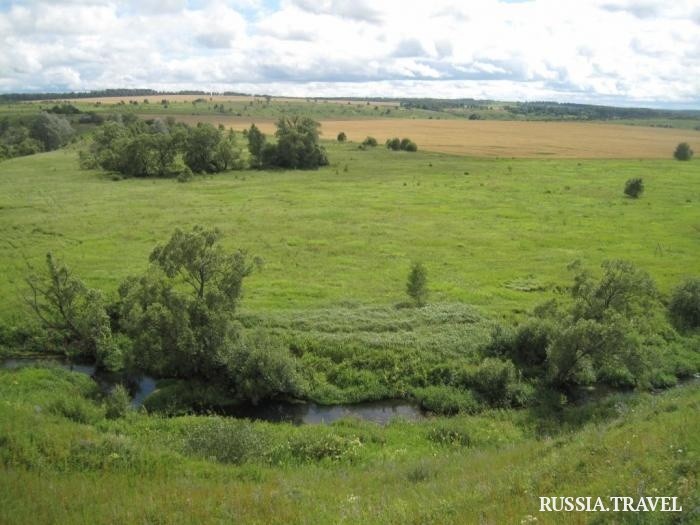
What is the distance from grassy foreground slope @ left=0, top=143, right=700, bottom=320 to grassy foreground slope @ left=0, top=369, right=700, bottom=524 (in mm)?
12185

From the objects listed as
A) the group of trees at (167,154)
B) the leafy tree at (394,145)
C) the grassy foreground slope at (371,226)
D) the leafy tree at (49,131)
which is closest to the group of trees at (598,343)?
the grassy foreground slope at (371,226)

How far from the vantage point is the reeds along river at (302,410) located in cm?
2272

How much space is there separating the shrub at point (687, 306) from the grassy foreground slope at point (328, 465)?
10.3 m

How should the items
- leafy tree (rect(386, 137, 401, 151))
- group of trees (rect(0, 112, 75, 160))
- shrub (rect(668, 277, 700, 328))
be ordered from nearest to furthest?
1. shrub (rect(668, 277, 700, 328))
2. group of trees (rect(0, 112, 75, 160))
3. leafy tree (rect(386, 137, 401, 151))

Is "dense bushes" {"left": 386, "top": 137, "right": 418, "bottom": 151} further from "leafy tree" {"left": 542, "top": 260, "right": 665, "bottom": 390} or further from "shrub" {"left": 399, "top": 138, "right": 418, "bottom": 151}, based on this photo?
"leafy tree" {"left": 542, "top": 260, "right": 665, "bottom": 390}

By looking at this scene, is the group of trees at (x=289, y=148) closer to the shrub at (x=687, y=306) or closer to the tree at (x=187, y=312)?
the tree at (x=187, y=312)

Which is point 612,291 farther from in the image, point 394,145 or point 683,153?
point 683,153

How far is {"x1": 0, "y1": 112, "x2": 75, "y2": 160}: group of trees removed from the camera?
108 metres

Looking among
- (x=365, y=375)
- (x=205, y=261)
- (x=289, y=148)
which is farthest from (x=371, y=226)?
(x=289, y=148)

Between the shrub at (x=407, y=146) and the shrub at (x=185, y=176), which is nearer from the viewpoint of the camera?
the shrub at (x=185, y=176)

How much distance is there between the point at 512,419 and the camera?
861 inches

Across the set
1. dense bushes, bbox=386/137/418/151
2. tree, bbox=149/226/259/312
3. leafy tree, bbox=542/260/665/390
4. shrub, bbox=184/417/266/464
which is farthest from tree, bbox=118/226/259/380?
dense bushes, bbox=386/137/418/151

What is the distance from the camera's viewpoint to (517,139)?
13075 centimetres

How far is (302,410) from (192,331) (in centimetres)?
574
